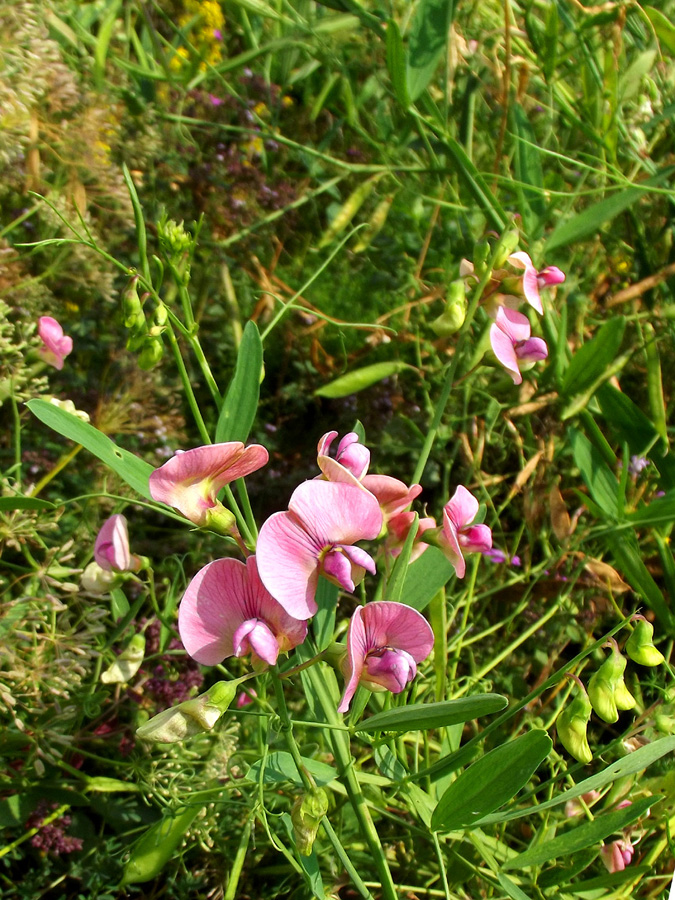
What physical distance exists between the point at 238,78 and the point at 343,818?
4.97 feet

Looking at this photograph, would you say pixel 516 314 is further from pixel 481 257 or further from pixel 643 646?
pixel 643 646

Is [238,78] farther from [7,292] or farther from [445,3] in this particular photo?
[7,292]

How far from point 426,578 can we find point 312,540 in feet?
0.92

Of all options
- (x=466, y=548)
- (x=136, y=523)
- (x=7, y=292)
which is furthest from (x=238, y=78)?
(x=466, y=548)

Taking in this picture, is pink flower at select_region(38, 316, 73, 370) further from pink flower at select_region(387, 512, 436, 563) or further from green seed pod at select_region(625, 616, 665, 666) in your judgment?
green seed pod at select_region(625, 616, 665, 666)

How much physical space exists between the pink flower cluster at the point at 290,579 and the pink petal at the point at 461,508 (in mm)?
141

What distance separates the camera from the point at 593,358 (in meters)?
1.18

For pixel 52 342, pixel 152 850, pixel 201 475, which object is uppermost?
pixel 201 475

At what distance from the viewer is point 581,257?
1.53m

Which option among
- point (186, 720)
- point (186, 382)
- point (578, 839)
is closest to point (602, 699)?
point (578, 839)

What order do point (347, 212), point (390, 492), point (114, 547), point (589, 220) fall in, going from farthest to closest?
point (347, 212), point (589, 220), point (114, 547), point (390, 492)

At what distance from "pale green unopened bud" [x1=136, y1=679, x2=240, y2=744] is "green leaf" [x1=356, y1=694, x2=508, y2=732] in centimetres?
13

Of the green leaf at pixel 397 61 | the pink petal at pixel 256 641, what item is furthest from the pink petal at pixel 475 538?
the green leaf at pixel 397 61

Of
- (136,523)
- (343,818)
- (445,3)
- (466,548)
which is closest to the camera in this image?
(466,548)
